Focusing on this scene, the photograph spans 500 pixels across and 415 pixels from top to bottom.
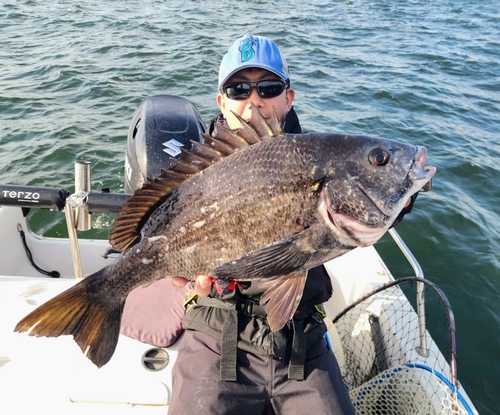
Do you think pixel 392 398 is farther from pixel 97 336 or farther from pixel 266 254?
pixel 97 336

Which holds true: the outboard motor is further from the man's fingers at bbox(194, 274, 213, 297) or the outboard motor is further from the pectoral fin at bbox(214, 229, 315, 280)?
the pectoral fin at bbox(214, 229, 315, 280)

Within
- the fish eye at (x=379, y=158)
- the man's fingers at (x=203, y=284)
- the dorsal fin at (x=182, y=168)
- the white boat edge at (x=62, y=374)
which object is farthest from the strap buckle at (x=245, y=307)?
the fish eye at (x=379, y=158)

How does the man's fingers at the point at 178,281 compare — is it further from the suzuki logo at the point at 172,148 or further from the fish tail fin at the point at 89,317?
the suzuki logo at the point at 172,148

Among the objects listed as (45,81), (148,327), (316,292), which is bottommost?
(45,81)

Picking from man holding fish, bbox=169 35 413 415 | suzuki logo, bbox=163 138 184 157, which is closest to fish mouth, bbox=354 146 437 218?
man holding fish, bbox=169 35 413 415

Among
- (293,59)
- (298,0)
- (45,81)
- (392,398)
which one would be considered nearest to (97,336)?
(392,398)

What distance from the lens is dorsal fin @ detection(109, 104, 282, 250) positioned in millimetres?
2193

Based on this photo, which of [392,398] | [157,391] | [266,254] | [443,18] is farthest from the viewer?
[443,18]

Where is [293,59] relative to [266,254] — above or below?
below

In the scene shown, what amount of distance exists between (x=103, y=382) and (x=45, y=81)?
9.90 m

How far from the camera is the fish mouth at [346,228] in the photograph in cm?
202

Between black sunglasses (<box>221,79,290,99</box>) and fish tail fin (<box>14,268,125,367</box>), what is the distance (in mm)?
1667

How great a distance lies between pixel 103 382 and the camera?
9.28 feet

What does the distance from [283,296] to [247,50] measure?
1.94 m
